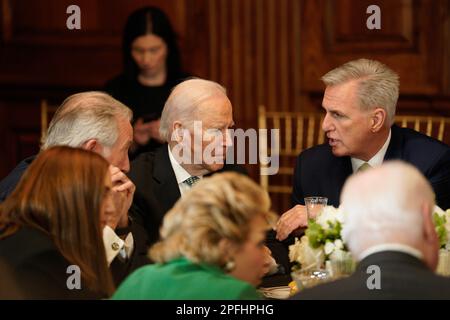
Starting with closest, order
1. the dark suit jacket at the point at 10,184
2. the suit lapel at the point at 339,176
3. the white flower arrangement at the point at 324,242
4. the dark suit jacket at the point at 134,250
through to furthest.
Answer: the white flower arrangement at the point at 324,242
the dark suit jacket at the point at 134,250
the dark suit jacket at the point at 10,184
the suit lapel at the point at 339,176

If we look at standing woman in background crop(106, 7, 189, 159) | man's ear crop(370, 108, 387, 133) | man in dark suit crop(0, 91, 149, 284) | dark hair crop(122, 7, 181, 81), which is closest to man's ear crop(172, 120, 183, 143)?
man in dark suit crop(0, 91, 149, 284)

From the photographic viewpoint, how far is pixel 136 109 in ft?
18.1

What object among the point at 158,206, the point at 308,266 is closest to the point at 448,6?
the point at 158,206

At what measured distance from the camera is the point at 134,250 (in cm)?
330

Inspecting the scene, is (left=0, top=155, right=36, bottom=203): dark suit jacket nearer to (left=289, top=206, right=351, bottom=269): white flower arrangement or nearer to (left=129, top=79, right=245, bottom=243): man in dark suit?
(left=129, top=79, right=245, bottom=243): man in dark suit

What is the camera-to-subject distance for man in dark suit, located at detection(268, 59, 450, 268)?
3939 mm

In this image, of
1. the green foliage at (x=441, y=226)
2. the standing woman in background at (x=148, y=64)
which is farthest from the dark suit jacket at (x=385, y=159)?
the standing woman in background at (x=148, y=64)

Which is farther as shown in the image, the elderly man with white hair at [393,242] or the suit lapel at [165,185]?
the suit lapel at [165,185]

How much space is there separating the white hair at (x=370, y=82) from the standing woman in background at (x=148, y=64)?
5.66 ft

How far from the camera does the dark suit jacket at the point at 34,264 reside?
102 inches

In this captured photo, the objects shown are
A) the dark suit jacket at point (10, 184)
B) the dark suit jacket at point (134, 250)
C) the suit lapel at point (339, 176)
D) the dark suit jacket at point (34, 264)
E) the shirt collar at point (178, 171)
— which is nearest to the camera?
the dark suit jacket at point (34, 264)

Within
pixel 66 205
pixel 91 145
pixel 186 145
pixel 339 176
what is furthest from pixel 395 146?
pixel 66 205

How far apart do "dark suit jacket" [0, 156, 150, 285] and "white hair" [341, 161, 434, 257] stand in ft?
3.85

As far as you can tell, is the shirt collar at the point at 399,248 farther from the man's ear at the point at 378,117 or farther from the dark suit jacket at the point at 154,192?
the man's ear at the point at 378,117
